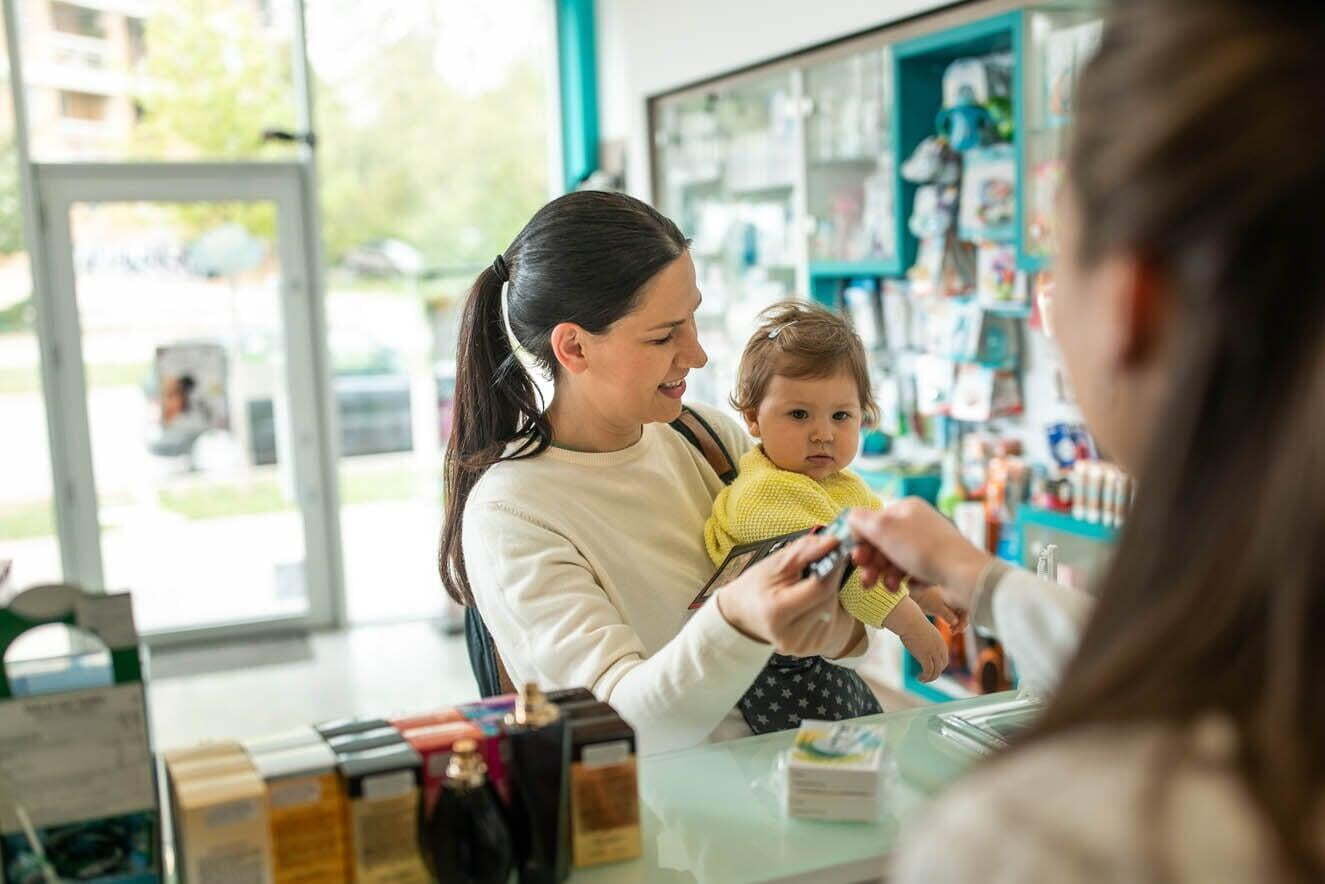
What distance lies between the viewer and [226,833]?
1.27 metres

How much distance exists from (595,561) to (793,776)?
0.58 metres

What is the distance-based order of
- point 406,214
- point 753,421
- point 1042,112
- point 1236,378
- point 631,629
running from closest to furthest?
point 1236,378 < point 631,629 < point 753,421 < point 1042,112 < point 406,214

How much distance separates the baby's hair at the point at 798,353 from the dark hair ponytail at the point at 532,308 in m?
0.29

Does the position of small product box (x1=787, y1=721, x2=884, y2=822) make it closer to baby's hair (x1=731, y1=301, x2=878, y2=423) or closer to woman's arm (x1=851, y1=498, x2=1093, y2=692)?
woman's arm (x1=851, y1=498, x2=1093, y2=692)

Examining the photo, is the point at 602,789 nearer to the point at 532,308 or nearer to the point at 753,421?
the point at 532,308

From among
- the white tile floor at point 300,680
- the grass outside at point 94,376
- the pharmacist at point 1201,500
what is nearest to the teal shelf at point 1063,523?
the white tile floor at point 300,680

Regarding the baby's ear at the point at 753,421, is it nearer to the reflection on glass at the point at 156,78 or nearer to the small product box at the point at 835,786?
the small product box at the point at 835,786

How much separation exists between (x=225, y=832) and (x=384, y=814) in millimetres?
156

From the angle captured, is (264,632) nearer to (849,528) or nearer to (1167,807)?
(849,528)

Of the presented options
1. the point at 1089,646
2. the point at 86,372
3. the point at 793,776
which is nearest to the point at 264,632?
the point at 86,372

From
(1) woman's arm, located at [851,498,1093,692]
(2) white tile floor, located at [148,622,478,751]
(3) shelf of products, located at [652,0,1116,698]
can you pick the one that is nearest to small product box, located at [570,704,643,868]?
(1) woman's arm, located at [851,498,1093,692]

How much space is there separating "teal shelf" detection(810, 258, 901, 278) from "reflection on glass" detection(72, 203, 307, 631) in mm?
2793

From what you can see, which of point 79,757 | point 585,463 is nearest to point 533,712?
point 79,757

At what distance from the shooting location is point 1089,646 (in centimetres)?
78
